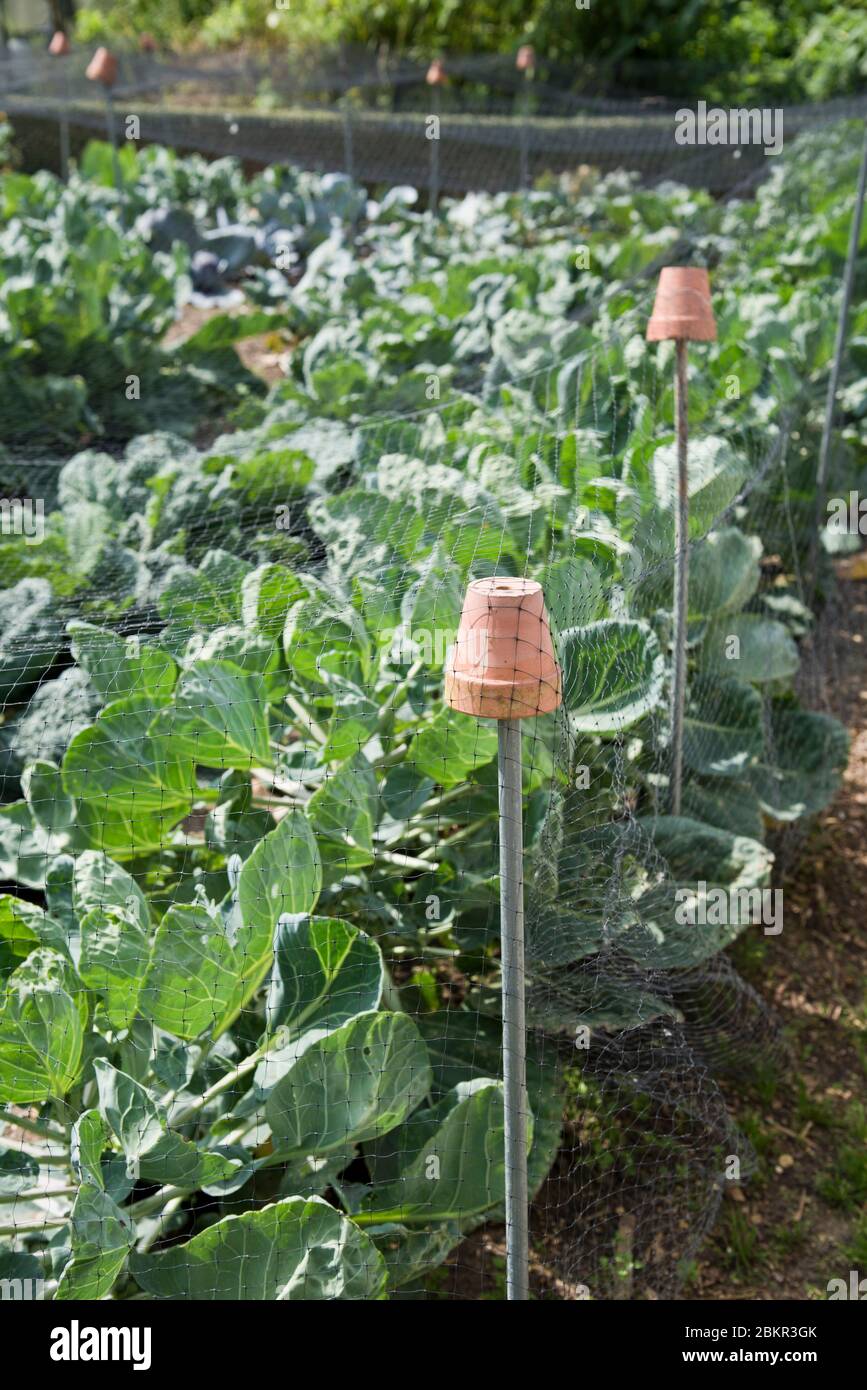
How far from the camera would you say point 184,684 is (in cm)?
252

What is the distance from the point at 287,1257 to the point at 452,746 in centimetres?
92

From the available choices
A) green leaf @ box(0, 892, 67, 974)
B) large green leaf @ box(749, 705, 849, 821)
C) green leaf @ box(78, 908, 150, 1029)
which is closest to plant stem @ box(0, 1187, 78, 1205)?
green leaf @ box(78, 908, 150, 1029)

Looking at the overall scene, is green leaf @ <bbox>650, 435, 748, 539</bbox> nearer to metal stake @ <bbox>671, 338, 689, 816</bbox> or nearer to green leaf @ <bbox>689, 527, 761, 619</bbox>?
green leaf @ <bbox>689, 527, 761, 619</bbox>

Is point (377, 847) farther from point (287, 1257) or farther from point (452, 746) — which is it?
point (287, 1257)

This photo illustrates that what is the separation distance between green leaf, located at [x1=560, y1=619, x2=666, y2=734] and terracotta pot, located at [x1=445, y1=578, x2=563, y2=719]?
0.74 m

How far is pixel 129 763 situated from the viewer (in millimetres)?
2463

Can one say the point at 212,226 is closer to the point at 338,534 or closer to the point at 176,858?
the point at 338,534

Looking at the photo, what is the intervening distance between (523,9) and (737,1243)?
1738 centimetres

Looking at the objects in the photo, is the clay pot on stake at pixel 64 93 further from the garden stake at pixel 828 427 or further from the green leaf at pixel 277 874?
the green leaf at pixel 277 874

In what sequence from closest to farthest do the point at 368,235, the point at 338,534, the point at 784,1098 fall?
the point at 784,1098 → the point at 338,534 → the point at 368,235

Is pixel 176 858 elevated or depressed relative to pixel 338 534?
depressed

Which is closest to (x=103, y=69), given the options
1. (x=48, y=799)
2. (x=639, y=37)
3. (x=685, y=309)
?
(x=685, y=309)

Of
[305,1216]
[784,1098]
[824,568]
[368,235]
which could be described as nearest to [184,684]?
[305,1216]

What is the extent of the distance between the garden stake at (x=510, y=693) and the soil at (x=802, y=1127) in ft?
1.96
